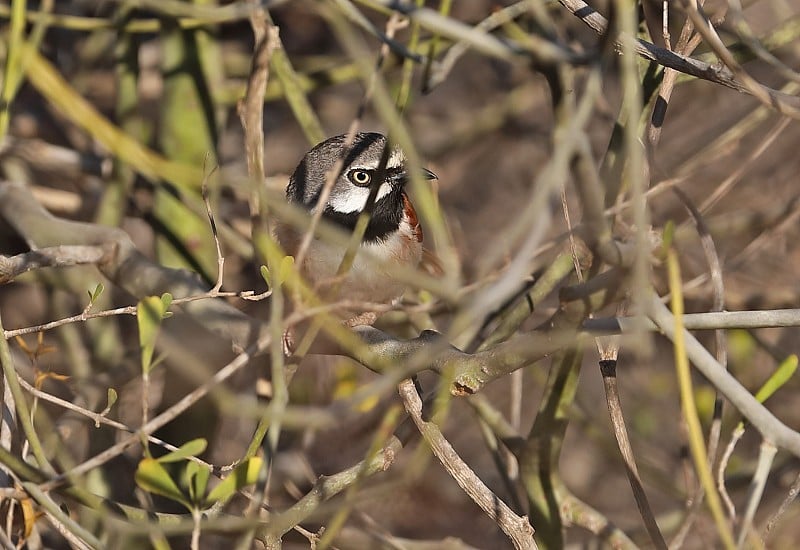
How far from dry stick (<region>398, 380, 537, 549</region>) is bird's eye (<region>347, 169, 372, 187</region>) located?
1536 millimetres

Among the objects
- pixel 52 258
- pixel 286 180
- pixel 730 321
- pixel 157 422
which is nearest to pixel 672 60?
pixel 730 321

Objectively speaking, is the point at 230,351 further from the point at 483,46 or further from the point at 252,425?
the point at 483,46

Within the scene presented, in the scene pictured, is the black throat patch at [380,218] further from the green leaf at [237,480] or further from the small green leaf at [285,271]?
the green leaf at [237,480]

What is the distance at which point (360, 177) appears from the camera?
15.8 ft

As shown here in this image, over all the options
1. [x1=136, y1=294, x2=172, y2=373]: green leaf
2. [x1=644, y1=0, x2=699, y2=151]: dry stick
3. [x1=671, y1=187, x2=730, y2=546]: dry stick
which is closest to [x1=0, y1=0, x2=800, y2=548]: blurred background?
[x1=644, y1=0, x2=699, y2=151]: dry stick

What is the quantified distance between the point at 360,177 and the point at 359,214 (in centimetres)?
18

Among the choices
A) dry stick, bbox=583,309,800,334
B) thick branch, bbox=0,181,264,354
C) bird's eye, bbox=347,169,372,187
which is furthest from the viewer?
bird's eye, bbox=347,169,372,187

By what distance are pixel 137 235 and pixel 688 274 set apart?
313 centimetres

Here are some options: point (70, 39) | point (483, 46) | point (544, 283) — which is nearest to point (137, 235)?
point (70, 39)

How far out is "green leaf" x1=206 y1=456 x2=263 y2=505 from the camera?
7.66ft

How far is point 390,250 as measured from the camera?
498cm

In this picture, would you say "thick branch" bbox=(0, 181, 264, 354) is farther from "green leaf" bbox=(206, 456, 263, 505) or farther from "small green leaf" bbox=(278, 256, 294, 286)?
"green leaf" bbox=(206, 456, 263, 505)

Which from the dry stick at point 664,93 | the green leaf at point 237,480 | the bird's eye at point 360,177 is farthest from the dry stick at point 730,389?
the bird's eye at point 360,177

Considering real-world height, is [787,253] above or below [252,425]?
above
